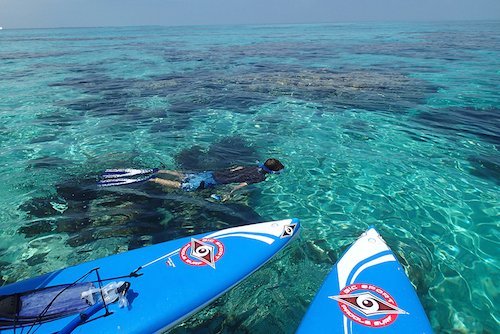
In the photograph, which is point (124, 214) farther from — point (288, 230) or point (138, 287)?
point (288, 230)

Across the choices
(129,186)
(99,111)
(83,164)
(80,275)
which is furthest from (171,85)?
(80,275)

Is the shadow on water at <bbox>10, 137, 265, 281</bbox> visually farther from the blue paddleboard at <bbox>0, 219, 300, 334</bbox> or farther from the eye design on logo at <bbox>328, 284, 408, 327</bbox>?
the eye design on logo at <bbox>328, 284, 408, 327</bbox>

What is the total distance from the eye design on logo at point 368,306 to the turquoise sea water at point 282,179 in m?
0.82

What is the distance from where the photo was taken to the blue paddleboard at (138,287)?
3.88 m

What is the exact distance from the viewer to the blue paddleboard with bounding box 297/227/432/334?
3.83 m

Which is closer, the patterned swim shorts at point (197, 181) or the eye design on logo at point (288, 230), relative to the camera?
the eye design on logo at point (288, 230)

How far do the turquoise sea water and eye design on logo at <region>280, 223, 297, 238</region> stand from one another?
41 cm

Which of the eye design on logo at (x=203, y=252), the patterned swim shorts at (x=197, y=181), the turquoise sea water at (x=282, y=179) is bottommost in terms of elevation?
the turquoise sea water at (x=282, y=179)

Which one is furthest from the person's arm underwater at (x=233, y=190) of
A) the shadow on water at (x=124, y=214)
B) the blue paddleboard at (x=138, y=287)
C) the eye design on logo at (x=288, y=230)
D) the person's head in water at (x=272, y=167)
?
the eye design on logo at (x=288, y=230)

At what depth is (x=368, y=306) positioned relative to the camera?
406cm

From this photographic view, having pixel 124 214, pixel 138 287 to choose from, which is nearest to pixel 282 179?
pixel 124 214

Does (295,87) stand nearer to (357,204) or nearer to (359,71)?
(359,71)

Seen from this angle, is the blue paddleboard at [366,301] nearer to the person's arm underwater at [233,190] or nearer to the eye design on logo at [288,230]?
the eye design on logo at [288,230]

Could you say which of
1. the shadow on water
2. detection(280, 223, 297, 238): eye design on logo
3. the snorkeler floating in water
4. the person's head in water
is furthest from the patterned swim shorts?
detection(280, 223, 297, 238): eye design on logo
